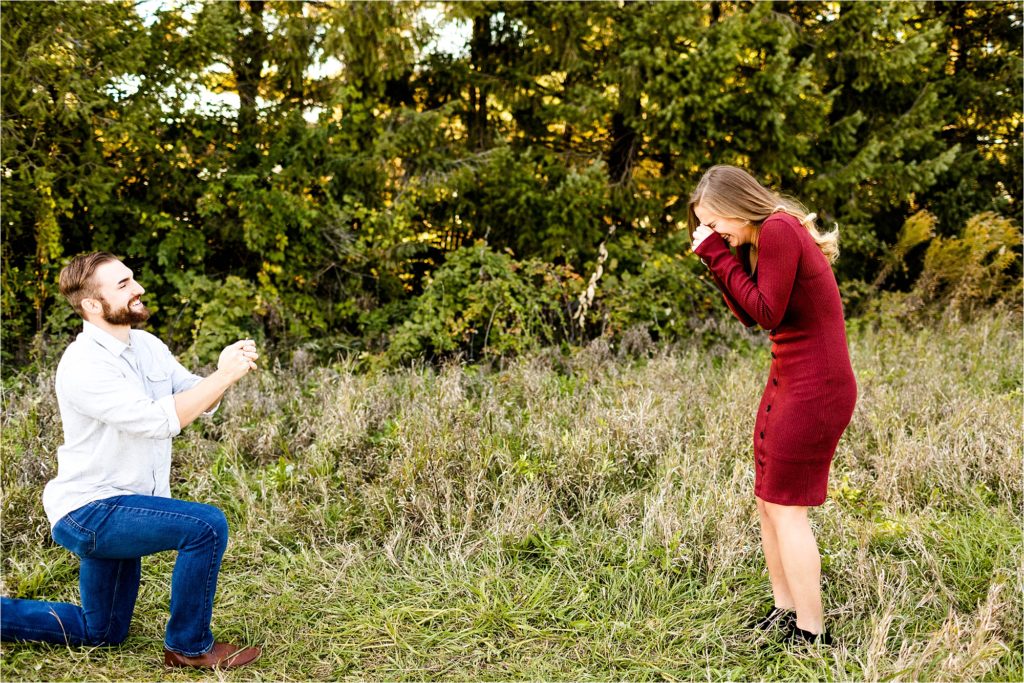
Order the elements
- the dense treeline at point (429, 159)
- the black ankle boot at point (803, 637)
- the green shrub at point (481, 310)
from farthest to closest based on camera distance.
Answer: the green shrub at point (481, 310)
the dense treeline at point (429, 159)
the black ankle boot at point (803, 637)

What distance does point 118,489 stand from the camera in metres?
2.97

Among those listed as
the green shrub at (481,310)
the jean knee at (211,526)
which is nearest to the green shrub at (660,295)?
the green shrub at (481,310)

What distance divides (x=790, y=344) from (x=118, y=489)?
2730mm

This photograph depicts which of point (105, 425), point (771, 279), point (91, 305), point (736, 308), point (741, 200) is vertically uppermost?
point (741, 200)

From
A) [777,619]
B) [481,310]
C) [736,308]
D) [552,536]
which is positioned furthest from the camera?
[481,310]

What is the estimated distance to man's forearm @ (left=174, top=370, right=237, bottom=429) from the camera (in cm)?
284

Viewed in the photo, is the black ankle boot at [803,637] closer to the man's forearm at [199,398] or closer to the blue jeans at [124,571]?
the blue jeans at [124,571]

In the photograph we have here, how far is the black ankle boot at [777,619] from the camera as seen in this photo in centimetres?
322

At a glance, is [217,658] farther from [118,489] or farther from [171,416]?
[171,416]

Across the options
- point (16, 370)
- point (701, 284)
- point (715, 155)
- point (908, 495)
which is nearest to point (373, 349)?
point (16, 370)

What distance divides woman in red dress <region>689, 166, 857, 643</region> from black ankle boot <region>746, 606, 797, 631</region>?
38mm

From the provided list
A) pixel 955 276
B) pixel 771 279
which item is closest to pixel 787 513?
pixel 771 279

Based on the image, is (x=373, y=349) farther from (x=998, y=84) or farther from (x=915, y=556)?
(x=998, y=84)

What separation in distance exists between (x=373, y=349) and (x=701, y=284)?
3784mm
